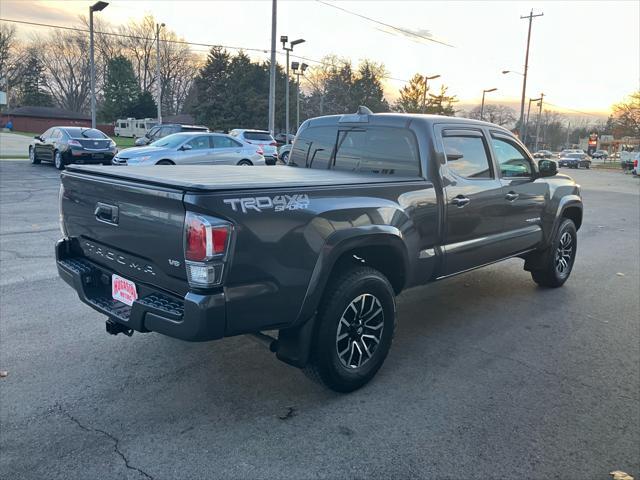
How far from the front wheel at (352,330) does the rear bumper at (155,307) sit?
0.80m

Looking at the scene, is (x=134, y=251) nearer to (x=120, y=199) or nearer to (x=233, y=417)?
(x=120, y=199)

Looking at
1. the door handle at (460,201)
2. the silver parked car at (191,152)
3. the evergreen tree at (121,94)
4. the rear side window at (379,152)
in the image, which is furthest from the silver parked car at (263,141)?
the evergreen tree at (121,94)

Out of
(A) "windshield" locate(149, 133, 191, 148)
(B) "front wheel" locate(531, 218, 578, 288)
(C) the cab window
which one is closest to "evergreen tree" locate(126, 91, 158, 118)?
(A) "windshield" locate(149, 133, 191, 148)

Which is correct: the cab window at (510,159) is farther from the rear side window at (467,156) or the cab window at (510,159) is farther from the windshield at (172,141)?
the windshield at (172,141)

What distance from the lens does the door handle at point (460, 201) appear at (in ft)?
14.1

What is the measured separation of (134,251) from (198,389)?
1.11 m

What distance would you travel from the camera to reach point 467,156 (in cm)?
466

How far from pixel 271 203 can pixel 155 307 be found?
35.2 inches

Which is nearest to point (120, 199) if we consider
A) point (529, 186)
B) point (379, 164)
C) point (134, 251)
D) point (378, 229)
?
point (134, 251)

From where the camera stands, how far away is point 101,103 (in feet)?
254

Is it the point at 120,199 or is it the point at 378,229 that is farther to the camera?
the point at 378,229

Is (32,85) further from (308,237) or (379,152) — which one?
(308,237)

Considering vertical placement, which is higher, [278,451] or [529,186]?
[529,186]

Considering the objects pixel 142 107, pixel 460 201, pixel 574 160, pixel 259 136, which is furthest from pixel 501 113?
pixel 460 201
